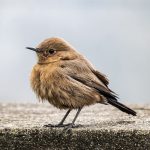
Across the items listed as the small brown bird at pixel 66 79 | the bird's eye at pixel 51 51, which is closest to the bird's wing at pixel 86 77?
the small brown bird at pixel 66 79

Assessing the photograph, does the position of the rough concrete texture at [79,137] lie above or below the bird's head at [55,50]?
below

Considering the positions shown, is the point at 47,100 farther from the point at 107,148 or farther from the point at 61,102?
the point at 107,148

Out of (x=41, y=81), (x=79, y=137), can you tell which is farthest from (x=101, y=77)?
(x=79, y=137)

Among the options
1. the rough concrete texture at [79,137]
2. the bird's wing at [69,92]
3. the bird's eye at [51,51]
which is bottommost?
the rough concrete texture at [79,137]

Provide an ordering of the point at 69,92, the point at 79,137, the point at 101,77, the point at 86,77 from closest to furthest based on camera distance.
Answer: the point at 79,137 < the point at 69,92 < the point at 86,77 < the point at 101,77

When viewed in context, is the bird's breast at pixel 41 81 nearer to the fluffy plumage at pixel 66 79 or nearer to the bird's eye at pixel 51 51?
the fluffy plumage at pixel 66 79

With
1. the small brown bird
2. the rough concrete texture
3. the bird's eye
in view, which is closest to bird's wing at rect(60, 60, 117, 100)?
the small brown bird

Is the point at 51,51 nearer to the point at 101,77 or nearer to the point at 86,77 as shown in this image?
the point at 86,77
